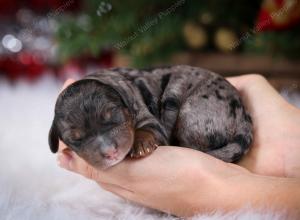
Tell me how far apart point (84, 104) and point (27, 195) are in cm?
52

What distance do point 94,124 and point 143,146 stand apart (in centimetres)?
22

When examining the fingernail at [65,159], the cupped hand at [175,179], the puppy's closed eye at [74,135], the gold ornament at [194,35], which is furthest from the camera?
the gold ornament at [194,35]

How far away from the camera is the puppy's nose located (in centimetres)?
198

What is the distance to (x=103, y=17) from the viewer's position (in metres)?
4.17

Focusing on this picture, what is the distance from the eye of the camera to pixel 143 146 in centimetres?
201

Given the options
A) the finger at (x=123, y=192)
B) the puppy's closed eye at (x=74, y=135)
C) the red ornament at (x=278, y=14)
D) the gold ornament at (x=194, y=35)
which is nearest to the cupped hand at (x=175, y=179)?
the finger at (x=123, y=192)

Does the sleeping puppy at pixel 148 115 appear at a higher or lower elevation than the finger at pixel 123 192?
higher

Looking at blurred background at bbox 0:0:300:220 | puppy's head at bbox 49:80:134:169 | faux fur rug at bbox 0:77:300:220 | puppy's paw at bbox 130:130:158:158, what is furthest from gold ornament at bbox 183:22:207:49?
puppy's paw at bbox 130:130:158:158

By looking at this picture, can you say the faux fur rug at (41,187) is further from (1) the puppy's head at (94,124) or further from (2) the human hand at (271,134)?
(2) the human hand at (271,134)

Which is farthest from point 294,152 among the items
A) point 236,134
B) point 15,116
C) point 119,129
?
point 15,116

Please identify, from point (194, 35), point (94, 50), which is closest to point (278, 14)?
point (194, 35)

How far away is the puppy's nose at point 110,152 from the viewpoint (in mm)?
1981

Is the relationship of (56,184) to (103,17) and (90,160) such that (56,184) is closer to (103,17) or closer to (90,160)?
(90,160)

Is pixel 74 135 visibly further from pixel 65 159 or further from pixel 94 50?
pixel 94 50
